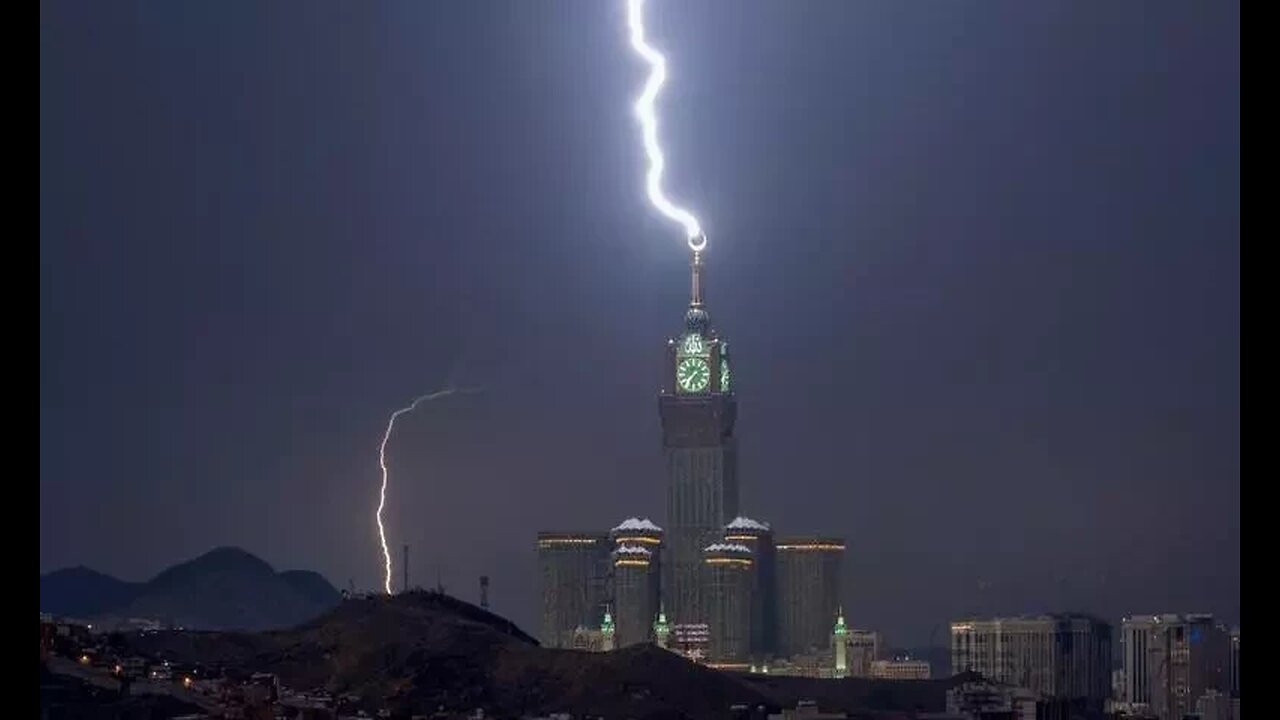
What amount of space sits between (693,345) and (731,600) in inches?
426

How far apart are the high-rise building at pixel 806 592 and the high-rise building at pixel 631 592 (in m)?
5.65

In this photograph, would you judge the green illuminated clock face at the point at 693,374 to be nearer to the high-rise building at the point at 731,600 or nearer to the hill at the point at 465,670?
the high-rise building at the point at 731,600

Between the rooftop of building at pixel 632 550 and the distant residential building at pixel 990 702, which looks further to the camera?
the rooftop of building at pixel 632 550

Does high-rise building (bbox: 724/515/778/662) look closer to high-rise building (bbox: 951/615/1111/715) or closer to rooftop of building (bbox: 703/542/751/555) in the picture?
rooftop of building (bbox: 703/542/751/555)

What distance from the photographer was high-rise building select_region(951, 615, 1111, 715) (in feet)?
323

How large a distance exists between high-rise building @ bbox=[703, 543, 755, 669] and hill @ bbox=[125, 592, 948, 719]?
53.1 ft

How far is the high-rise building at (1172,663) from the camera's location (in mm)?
91688

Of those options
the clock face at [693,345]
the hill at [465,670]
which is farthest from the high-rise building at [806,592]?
the hill at [465,670]

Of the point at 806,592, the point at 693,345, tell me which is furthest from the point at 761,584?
the point at 693,345

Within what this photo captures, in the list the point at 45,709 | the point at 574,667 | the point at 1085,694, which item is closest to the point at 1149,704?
the point at 1085,694

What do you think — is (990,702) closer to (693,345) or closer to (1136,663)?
(1136,663)
